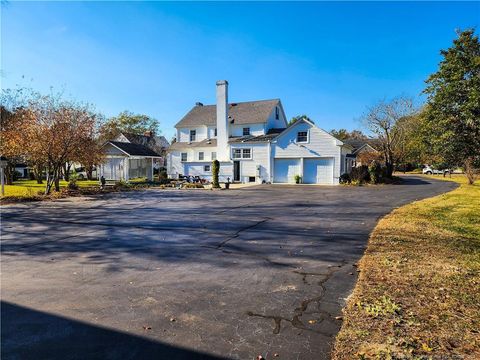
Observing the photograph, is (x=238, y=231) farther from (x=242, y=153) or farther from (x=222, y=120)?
(x=222, y=120)

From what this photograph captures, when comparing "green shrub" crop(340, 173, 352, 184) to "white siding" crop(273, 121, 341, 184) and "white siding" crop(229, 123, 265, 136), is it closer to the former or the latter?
"white siding" crop(273, 121, 341, 184)

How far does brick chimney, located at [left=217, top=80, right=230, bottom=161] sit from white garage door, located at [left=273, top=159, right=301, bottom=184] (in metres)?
6.16

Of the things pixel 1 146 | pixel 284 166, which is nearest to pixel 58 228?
pixel 1 146

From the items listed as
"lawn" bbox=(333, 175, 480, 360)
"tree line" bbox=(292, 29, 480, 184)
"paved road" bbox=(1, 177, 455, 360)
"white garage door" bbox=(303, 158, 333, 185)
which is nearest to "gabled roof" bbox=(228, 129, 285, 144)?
"white garage door" bbox=(303, 158, 333, 185)

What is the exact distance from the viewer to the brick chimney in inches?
1348

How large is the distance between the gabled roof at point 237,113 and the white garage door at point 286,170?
20.3ft

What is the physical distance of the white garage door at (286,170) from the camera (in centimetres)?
3092

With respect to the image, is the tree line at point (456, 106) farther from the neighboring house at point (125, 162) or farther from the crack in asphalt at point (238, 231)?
the neighboring house at point (125, 162)

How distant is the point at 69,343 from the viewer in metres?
3.12

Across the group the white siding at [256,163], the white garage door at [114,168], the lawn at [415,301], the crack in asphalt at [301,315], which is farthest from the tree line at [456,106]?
the white garage door at [114,168]

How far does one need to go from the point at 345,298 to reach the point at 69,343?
132 inches

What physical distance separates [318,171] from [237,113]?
44.1 ft

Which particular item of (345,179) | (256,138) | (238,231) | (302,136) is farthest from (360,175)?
(238,231)

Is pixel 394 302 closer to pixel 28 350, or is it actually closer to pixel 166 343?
pixel 166 343
